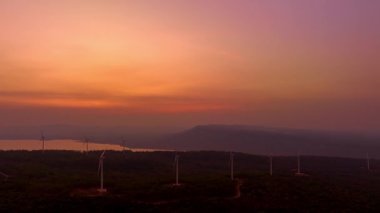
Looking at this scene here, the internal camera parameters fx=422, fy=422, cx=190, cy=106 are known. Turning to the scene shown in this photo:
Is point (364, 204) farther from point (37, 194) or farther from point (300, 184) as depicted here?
point (37, 194)

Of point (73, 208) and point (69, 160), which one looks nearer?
point (73, 208)

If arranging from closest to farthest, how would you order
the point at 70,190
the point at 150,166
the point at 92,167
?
1. the point at 70,190
2. the point at 92,167
3. the point at 150,166

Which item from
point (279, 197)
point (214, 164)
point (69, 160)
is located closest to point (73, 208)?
point (279, 197)

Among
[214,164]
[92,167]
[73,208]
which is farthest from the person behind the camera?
[214,164]

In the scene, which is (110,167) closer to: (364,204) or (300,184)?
(300,184)

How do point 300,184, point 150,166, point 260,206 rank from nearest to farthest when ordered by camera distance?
1. point 260,206
2. point 300,184
3. point 150,166

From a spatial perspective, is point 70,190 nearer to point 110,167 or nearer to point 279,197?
point 279,197

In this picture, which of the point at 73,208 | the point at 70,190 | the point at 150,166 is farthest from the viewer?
the point at 150,166

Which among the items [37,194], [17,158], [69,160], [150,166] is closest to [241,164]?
[150,166]

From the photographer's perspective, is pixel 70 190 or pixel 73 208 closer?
pixel 73 208
